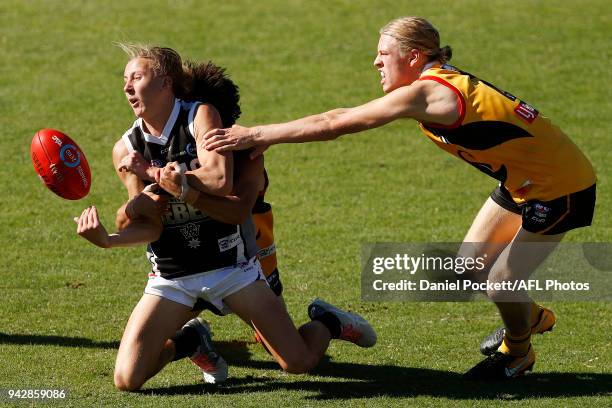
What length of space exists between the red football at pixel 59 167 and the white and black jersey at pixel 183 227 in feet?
1.08

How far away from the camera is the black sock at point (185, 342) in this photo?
6.74 m

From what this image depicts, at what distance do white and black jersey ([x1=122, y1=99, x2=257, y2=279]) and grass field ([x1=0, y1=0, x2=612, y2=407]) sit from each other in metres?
0.73

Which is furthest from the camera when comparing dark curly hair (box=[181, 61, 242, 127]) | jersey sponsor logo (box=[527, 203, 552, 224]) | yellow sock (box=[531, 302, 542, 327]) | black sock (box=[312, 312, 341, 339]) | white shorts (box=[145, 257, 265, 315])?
yellow sock (box=[531, 302, 542, 327])

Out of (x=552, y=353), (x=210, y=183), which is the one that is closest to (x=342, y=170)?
(x=552, y=353)

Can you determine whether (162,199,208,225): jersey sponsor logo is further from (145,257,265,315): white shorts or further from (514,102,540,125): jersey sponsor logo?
(514,102,540,125): jersey sponsor logo

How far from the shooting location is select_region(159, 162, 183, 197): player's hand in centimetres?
616

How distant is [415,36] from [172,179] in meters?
1.59

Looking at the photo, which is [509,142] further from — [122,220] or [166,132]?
[122,220]

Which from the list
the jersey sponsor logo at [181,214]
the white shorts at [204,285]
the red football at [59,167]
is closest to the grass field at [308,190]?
the white shorts at [204,285]

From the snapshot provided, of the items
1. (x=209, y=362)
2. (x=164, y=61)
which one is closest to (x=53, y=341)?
(x=209, y=362)

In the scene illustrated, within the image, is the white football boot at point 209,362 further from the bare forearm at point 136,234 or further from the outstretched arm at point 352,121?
the outstretched arm at point 352,121

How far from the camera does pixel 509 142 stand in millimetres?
6355

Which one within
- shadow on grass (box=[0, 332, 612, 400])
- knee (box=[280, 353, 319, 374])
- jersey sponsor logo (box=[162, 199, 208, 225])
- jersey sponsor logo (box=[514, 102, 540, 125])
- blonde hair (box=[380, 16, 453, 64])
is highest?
blonde hair (box=[380, 16, 453, 64])

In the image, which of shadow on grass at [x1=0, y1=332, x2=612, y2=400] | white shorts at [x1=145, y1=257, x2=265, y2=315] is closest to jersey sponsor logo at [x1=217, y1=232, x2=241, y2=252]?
white shorts at [x1=145, y1=257, x2=265, y2=315]
